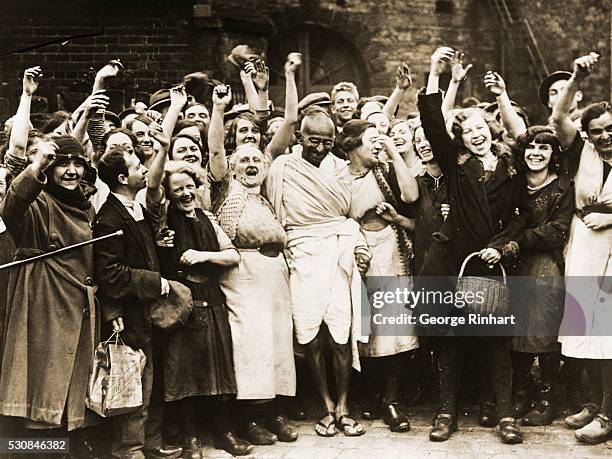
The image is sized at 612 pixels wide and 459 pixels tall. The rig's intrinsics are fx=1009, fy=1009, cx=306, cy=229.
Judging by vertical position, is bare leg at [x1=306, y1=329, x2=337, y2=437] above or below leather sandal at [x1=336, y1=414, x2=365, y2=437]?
above

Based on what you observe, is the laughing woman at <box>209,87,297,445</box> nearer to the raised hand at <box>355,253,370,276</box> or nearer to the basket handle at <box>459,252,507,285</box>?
the raised hand at <box>355,253,370,276</box>

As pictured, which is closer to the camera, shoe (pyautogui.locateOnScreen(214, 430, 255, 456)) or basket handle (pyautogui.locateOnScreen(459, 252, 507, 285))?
shoe (pyautogui.locateOnScreen(214, 430, 255, 456))

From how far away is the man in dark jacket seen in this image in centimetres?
656

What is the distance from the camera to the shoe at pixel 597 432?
685cm

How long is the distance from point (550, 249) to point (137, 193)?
114 inches

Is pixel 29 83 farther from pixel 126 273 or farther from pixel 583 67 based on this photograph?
pixel 583 67

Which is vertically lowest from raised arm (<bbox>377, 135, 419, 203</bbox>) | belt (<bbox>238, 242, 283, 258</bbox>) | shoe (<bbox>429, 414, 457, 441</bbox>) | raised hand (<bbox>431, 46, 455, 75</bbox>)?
shoe (<bbox>429, 414, 457, 441</bbox>)

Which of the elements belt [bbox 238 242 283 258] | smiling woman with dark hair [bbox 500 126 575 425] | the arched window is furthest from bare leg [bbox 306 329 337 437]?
the arched window

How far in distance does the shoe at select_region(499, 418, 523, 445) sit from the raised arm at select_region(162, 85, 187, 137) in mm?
3020

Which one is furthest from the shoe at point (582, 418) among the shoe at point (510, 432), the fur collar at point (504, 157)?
the fur collar at point (504, 157)

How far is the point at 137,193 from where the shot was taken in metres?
6.78

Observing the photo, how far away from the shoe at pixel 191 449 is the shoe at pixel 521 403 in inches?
87.7

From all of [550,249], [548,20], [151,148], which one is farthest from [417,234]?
[548,20]

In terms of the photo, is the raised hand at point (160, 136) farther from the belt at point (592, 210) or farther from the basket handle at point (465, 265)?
the belt at point (592, 210)
